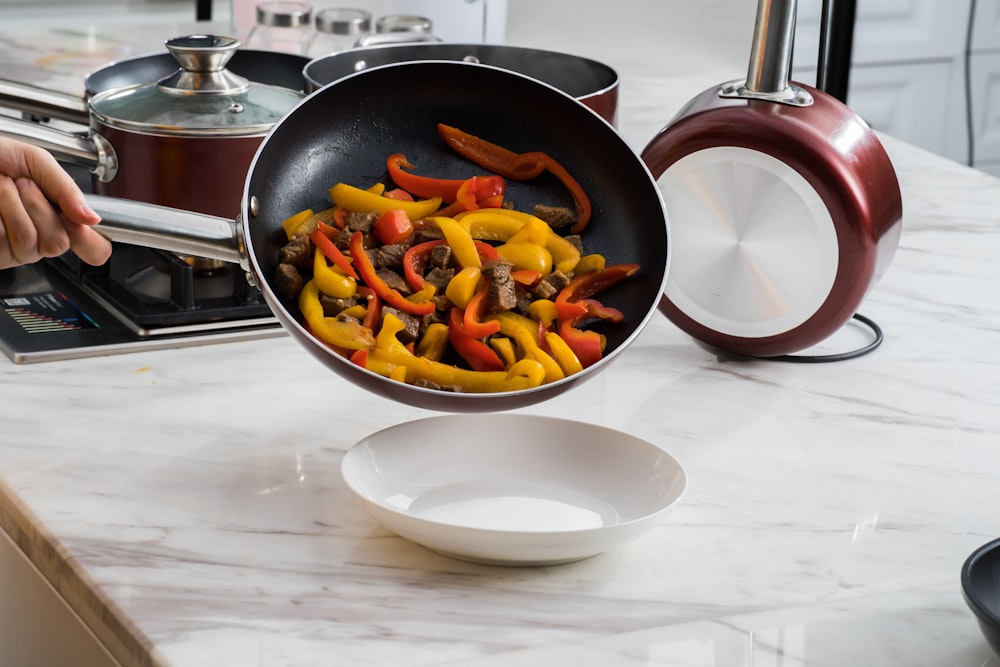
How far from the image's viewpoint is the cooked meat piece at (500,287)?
90cm

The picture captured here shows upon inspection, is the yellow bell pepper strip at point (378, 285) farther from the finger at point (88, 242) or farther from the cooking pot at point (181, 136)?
the cooking pot at point (181, 136)

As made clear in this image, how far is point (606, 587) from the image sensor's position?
761 mm

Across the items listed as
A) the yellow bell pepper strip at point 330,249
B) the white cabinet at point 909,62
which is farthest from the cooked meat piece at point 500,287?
the white cabinet at point 909,62

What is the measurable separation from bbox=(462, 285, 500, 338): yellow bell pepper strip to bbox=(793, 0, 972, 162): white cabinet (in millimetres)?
2590

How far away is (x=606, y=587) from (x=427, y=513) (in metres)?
0.13

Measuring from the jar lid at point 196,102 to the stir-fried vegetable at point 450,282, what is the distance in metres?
0.23

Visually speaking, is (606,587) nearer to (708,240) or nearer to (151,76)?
(708,240)

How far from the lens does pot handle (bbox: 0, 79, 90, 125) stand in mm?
1263

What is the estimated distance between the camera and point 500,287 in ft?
2.98

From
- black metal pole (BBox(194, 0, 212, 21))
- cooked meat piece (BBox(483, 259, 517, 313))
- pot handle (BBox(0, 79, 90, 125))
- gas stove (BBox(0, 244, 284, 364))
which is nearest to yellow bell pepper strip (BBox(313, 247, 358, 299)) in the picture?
cooked meat piece (BBox(483, 259, 517, 313))

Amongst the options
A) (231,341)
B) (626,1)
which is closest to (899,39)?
(626,1)

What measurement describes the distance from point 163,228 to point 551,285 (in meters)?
0.29

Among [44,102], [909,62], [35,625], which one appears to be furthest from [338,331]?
[909,62]

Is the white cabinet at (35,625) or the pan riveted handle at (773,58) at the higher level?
the pan riveted handle at (773,58)
